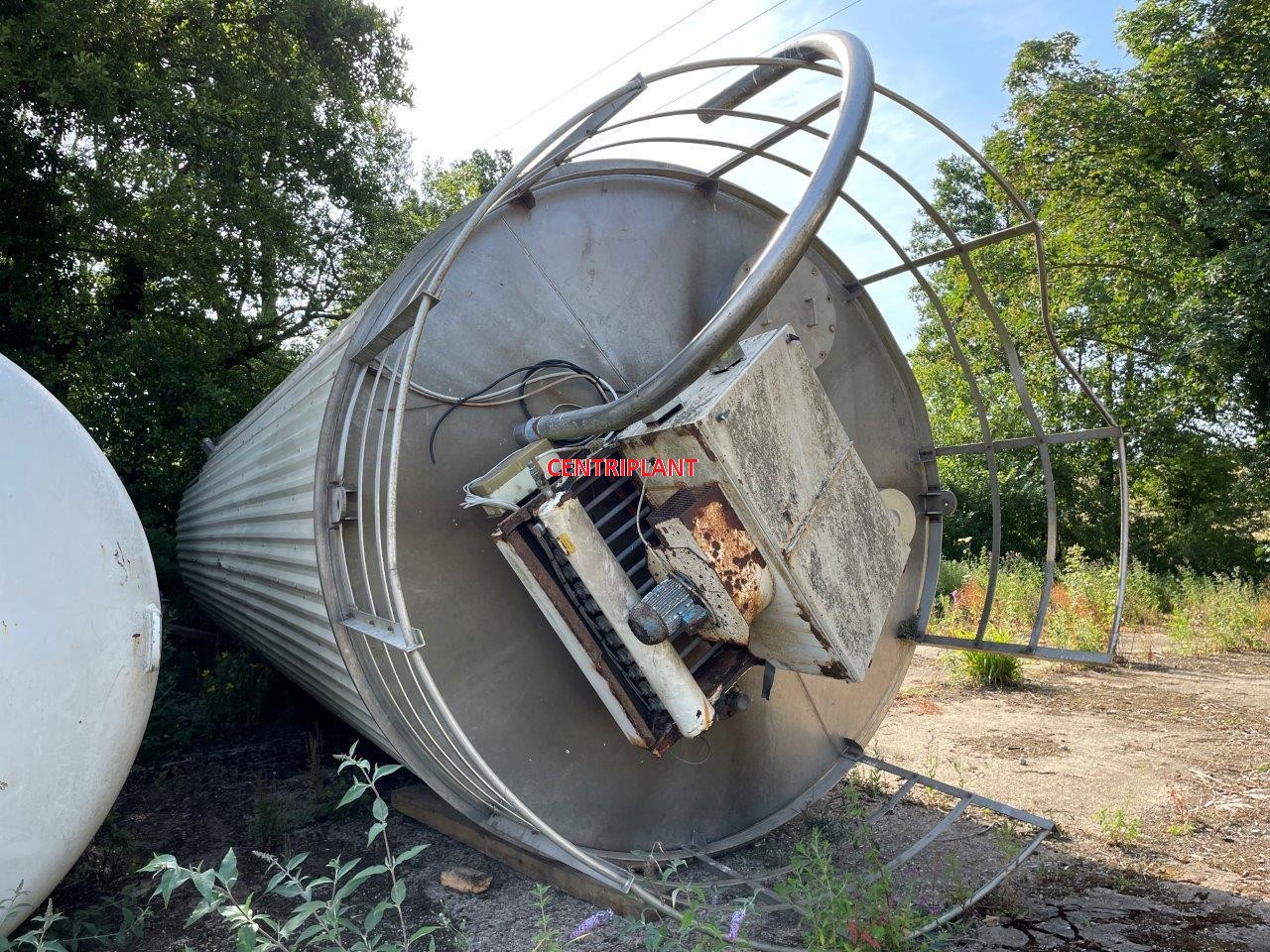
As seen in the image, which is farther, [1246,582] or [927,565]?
[1246,582]

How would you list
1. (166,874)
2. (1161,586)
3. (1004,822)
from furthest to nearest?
1. (1161,586)
2. (1004,822)
3. (166,874)


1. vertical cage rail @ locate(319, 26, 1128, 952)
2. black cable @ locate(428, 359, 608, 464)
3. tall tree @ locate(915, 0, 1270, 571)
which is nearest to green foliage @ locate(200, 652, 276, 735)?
vertical cage rail @ locate(319, 26, 1128, 952)

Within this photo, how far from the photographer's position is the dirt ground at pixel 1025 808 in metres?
3.06

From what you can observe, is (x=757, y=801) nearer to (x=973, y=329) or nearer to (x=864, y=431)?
(x=864, y=431)

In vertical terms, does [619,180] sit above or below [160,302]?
below

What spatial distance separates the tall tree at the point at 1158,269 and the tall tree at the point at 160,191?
1120 centimetres

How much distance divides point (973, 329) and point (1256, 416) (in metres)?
5.56

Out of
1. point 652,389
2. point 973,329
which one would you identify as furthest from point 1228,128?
point 652,389

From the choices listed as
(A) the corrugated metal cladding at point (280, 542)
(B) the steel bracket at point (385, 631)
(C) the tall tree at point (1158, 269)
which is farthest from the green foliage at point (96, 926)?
(C) the tall tree at point (1158, 269)

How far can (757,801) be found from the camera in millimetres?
3609

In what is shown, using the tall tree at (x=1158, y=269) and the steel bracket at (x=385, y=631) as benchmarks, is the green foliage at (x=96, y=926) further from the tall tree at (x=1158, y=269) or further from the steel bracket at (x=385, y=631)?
the tall tree at (x=1158, y=269)

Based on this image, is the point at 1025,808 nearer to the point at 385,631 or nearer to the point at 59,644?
the point at 385,631

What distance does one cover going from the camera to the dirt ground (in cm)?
306

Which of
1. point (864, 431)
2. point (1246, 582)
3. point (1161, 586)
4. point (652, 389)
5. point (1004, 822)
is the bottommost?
point (1246, 582)
